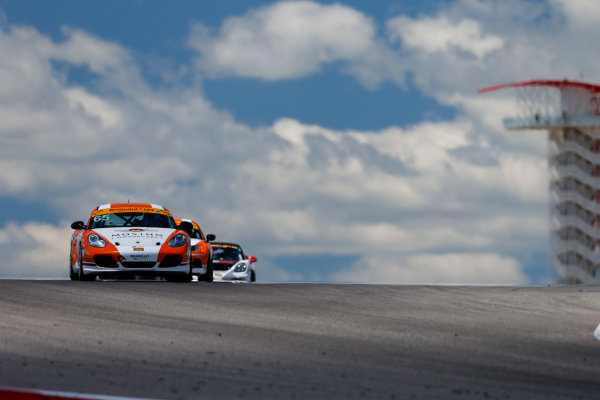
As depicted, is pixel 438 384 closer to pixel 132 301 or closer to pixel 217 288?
pixel 132 301

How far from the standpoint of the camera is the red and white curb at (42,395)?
331 inches

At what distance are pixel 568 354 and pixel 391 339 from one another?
207 centimetres

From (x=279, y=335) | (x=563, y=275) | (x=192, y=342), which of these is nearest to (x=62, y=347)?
(x=192, y=342)

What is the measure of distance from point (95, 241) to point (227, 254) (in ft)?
36.4

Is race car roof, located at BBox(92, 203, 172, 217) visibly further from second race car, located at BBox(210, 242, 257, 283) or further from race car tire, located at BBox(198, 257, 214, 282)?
second race car, located at BBox(210, 242, 257, 283)

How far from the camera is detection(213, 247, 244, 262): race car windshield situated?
33.4 meters

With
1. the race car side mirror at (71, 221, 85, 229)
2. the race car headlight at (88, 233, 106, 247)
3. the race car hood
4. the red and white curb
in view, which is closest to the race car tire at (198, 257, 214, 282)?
the race car hood

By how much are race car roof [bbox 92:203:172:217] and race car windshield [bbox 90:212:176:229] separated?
0.46 ft

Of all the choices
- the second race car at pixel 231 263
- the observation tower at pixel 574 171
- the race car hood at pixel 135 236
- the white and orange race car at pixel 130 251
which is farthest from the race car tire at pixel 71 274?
the observation tower at pixel 574 171

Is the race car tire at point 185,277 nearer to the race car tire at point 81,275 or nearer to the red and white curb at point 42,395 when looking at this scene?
the race car tire at point 81,275

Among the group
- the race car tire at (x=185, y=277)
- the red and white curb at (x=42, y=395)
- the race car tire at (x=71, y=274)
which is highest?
the race car tire at (x=71, y=274)

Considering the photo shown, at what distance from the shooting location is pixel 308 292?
72.2ft

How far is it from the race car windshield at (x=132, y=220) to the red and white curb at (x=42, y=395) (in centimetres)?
1521

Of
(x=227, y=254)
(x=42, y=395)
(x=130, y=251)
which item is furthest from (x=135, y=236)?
(x=42, y=395)
